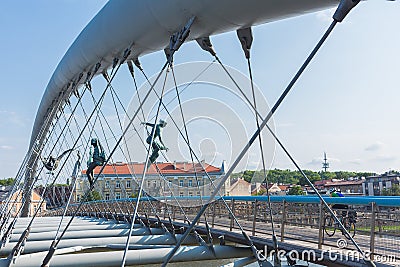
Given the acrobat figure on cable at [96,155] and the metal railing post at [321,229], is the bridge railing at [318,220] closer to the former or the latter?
the metal railing post at [321,229]

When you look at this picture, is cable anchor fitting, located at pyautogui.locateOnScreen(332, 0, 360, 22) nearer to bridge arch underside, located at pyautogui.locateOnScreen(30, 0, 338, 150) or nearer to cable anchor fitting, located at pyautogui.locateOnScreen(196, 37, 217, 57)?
bridge arch underside, located at pyautogui.locateOnScreen(30, 0, 338, 150)

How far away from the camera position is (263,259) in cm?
578

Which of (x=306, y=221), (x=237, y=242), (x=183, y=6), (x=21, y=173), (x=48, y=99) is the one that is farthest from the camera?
(x=48, y=99)

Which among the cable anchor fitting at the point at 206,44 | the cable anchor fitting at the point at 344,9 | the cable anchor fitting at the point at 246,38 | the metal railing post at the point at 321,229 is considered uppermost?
the cable anchor fitting at the point at 206,44

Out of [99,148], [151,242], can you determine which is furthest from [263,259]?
[99,148]

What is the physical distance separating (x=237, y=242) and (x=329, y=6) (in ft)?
17.3

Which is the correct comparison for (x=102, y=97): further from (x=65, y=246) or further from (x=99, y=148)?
(x=99, y=148)

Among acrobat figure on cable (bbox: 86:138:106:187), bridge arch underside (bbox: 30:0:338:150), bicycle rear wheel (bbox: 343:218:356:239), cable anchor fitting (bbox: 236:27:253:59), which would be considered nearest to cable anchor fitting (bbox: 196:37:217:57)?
bridge arch underside (bbox: 30:0:338:150)

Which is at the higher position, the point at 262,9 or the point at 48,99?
the point at 48,99

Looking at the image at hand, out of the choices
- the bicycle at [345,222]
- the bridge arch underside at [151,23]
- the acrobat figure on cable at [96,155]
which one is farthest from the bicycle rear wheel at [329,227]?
the acrobat figure on cable at [96,155]

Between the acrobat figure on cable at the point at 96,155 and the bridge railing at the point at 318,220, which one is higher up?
the acrobat figure on cable at the point at 96,155

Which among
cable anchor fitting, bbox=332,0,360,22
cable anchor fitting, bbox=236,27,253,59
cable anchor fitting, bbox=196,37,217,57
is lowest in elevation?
cable anchor fitting, bbox=332,0,360,22

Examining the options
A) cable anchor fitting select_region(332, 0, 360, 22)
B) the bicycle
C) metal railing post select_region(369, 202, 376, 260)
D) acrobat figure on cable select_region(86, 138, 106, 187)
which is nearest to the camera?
cable anchor fitting select_region(332, 0, 360, 22)

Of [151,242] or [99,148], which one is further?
[99,148]
